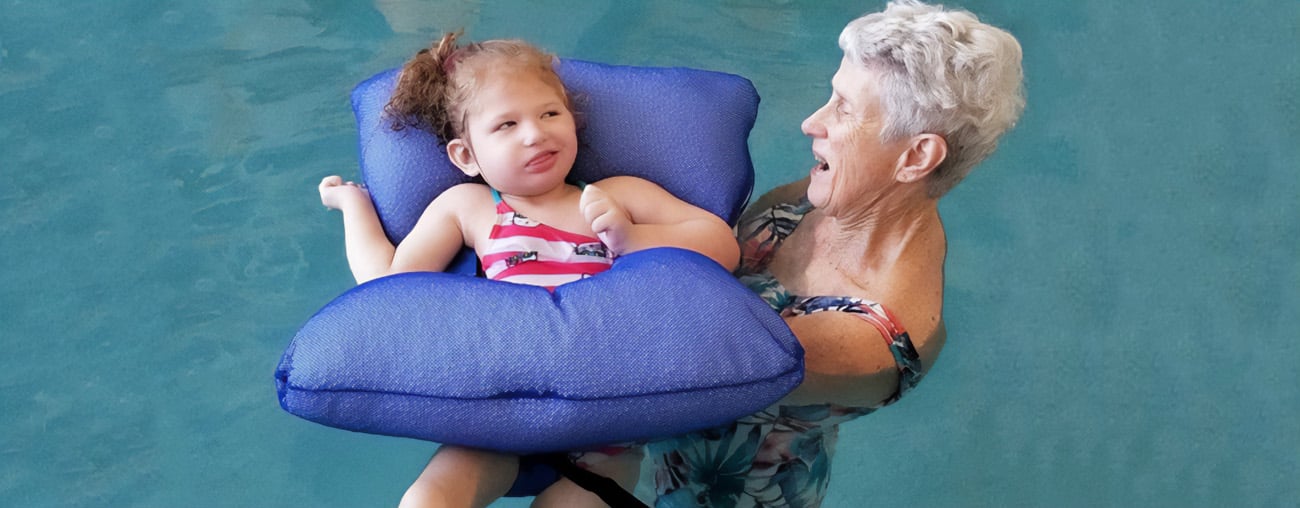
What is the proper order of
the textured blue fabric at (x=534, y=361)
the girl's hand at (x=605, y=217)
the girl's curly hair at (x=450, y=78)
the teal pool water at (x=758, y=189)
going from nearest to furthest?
the textured blue fabric at (x=534, y=361)
the girl's hand at (x=605, y=217)
the girl's curly hair at (x=450, y=78)
the teal pool water at (x=758, y=189)

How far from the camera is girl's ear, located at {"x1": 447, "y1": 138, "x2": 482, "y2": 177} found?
6.93ft

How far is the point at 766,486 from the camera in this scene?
2295 mm

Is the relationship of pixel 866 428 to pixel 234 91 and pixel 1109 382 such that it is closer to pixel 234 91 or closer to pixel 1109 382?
pixel 1109 382

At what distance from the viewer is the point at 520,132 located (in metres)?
2.02

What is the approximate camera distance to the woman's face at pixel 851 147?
6.61 ft

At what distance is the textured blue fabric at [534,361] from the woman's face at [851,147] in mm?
388

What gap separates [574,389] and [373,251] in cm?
60

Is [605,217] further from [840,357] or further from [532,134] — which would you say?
[840,357]

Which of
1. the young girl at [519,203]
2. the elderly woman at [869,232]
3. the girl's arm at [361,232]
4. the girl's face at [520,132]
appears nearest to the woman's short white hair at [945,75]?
the elderly woman at [869,232]

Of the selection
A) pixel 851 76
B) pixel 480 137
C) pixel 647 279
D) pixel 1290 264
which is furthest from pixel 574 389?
pixel 1290 264

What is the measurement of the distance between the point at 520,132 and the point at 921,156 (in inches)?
24.5

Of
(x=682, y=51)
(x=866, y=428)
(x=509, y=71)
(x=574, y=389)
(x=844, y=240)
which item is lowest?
(x=866, y=428)

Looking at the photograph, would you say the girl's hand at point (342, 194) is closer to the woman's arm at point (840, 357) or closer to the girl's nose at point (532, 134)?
the girl's nose at point (532, 134)

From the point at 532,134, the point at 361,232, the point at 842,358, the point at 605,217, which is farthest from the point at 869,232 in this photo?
the point at 361,232
